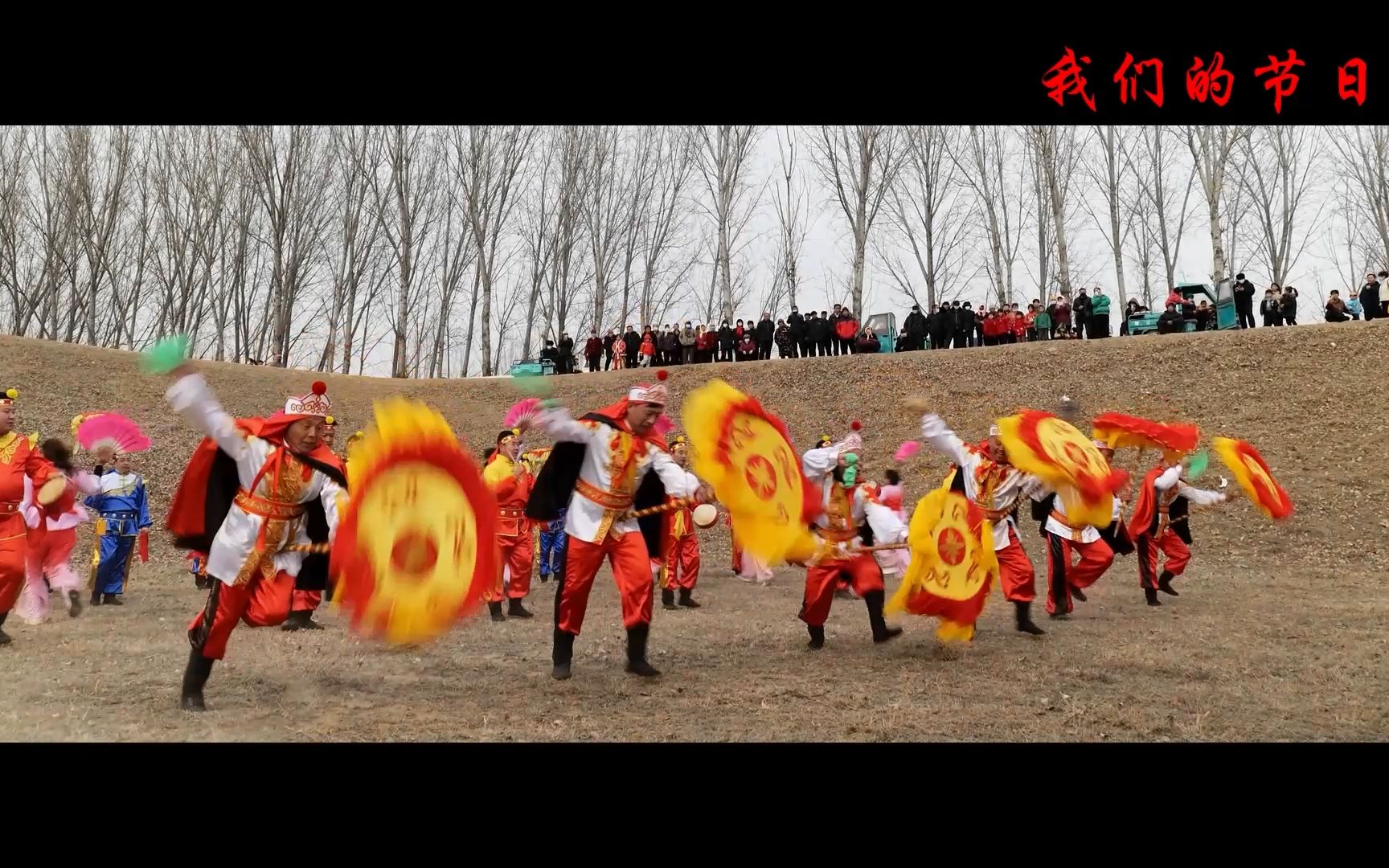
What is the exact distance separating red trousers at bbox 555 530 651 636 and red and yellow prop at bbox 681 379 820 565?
2.38 feet

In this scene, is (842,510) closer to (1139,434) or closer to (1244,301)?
(1139,434)

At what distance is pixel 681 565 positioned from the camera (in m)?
11.4

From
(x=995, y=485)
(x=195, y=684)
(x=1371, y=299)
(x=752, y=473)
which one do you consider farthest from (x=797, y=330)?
(x=195, y=684)

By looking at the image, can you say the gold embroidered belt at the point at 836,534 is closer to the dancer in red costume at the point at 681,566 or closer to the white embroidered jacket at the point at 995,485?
the white embroidered jacket at the point at 995,485

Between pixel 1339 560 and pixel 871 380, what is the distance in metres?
11.4

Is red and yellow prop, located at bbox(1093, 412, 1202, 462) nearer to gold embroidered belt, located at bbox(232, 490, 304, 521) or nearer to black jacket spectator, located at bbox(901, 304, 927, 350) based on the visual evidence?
gold embroidered belt, located at bbox(232, 490, 304, 521)

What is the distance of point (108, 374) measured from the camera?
23359 mm

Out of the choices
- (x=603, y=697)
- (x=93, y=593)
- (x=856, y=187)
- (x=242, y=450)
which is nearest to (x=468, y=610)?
(x=603, y=697)

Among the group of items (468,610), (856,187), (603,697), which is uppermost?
(856,187)

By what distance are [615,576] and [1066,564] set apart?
5316 millimetres

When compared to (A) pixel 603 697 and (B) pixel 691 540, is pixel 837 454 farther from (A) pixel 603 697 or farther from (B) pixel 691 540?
(B) pixel 691 540

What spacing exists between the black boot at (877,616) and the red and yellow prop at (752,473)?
1291 mm

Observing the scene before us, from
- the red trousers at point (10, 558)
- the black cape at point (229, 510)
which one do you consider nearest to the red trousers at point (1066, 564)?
the black cape at point (229, 510)

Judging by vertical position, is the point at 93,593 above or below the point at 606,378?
below
